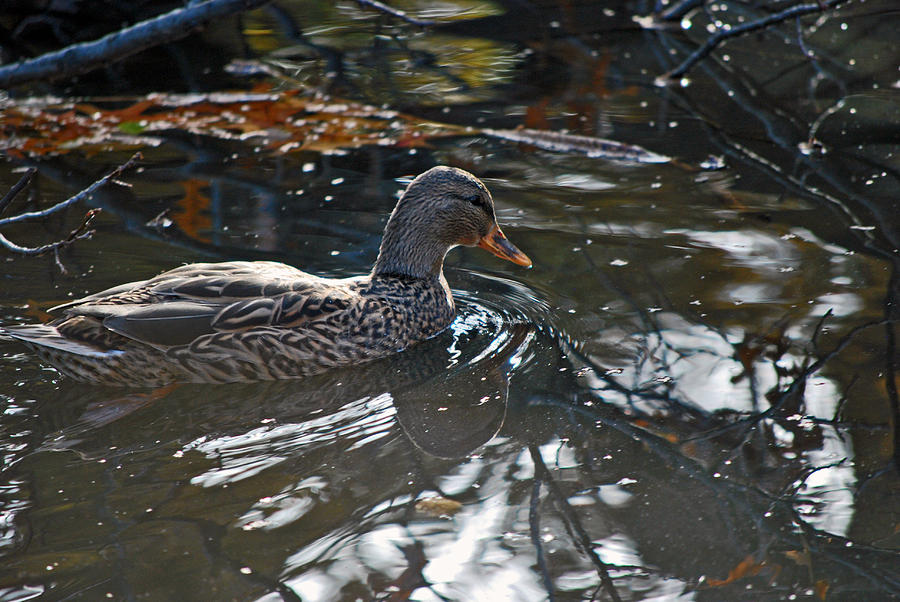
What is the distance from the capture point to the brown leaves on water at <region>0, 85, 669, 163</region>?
26.7ft

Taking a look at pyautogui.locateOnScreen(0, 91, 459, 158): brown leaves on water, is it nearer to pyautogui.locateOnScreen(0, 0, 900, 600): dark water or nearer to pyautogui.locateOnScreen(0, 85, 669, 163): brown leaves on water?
pyautogui.locateOnScreen(0, 85, 669, 163): brown leaves on water

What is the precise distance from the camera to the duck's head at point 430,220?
585 cm

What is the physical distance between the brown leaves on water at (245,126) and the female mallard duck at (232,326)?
280 cm

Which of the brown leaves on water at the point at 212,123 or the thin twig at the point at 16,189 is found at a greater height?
the thin twig at the point at 16,189

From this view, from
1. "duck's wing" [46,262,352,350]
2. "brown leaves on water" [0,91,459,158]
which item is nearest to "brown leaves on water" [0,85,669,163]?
"brown leaves on water" [0,91,459,158]

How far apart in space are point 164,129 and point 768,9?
6.75 meters

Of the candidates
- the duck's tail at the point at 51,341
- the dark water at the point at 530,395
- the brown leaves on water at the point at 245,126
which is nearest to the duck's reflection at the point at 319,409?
the dark water at the point at 530,395

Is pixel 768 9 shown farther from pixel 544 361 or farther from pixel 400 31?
pixel 544 361

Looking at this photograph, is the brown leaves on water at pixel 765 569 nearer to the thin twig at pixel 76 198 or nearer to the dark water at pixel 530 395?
the dark water at pixel 530 395

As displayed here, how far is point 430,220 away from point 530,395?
1.45 metres

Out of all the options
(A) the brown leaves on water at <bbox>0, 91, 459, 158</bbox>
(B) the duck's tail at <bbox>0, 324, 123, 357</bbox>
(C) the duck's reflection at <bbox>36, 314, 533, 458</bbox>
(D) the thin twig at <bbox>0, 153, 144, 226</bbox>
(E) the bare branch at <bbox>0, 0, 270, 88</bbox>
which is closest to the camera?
(D) the thin twig at <bbox>0, 153, 144, 226</bbox>

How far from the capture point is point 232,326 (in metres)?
5.05

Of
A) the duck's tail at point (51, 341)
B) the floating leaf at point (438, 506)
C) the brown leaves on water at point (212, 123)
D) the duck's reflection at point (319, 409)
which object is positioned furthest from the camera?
the brown leaves on water at point (212, 123)

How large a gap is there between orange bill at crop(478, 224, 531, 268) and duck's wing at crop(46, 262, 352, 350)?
1090 millimetres
